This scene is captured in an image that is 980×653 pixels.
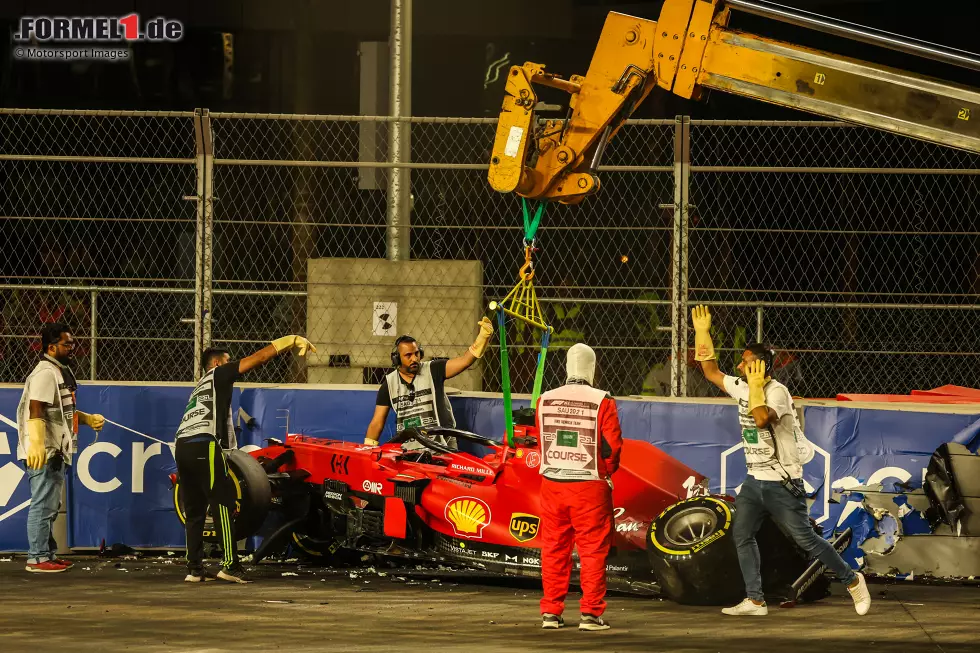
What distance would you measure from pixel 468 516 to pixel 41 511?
3.41m

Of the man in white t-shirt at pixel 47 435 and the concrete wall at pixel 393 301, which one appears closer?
the man in white t-shirt at pixel 47 435

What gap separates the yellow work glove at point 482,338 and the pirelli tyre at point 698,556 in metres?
2.30

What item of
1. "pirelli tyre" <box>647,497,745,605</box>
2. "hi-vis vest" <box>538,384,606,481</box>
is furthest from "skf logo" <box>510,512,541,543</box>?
"hi-vis vest" <box>538,384,606,481</box>

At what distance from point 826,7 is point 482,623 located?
49.0ft

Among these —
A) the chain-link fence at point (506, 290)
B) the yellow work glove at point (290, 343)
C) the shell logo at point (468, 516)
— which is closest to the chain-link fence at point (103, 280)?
the chain-link fence at point (506, 290)

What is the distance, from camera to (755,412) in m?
9.28

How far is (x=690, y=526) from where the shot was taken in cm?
967

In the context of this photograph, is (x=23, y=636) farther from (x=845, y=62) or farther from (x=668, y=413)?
(x=845, y=62)

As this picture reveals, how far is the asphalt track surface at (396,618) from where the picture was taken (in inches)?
325

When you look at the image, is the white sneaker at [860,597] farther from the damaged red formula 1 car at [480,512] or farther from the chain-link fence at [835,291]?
the chain-link fence at [835,291]

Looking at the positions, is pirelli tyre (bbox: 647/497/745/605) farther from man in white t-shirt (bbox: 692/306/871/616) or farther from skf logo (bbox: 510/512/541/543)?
skf logo (bbox: 510/512/541/543)

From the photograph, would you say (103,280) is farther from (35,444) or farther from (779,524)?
(779,524)

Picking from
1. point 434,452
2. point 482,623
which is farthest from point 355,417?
point 482,623

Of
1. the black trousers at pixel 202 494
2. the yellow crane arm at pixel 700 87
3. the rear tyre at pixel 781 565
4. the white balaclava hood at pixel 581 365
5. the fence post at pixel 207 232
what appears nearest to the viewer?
the white balaclava hood at pixel 581 365
